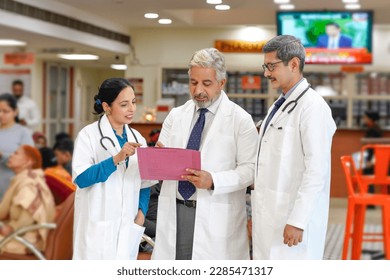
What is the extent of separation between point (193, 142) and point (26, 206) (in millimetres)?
953

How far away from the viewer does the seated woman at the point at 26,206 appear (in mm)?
3096

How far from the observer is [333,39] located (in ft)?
16.2

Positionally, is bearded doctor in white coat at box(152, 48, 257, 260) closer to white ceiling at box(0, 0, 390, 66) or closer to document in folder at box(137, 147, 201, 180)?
document in folder at box(137, 147, 201, 180)

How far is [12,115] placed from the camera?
4.11 metres

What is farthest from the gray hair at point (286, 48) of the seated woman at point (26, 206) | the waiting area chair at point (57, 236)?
the seated woman at point (26, 206)

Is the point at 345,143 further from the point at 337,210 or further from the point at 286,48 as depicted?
the point at 286,48

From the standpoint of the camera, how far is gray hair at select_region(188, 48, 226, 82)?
7.58 feet

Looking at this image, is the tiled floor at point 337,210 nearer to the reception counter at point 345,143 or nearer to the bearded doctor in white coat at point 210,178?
the reception counter at point 345,143

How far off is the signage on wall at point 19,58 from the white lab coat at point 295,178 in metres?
2.32

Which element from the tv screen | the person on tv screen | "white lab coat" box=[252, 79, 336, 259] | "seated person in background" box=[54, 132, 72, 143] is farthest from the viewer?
"seated person in background" box=[54, 132, 72, 143]

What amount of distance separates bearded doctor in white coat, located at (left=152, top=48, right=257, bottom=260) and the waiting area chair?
22.7 inches

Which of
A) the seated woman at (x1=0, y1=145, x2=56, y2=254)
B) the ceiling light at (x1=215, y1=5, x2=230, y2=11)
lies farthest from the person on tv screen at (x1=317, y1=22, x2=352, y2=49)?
the seated woman at (x1=0, y1=145, x2=56, y2=254)
